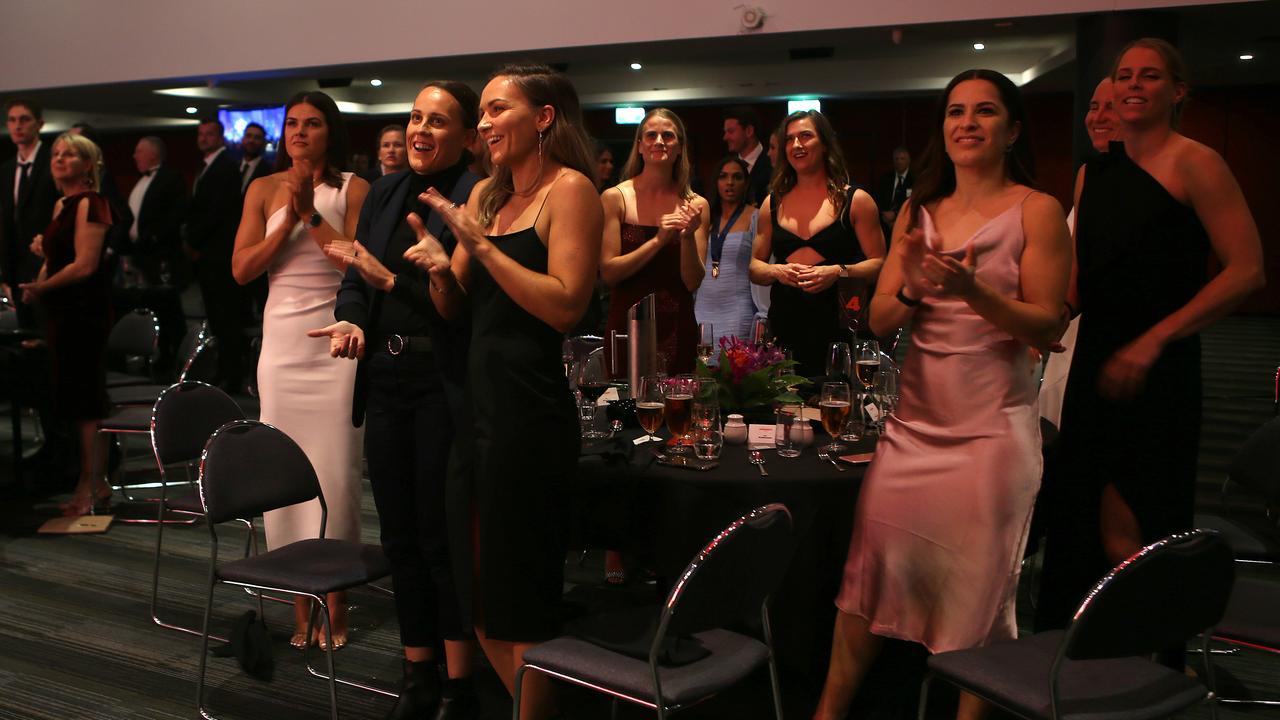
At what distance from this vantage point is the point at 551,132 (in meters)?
2.48

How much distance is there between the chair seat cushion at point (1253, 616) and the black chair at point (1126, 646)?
1.17ft

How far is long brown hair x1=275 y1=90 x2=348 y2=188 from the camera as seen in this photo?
11.3 ft

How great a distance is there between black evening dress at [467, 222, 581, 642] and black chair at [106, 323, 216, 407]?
3.33 m

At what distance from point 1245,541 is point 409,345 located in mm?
2471

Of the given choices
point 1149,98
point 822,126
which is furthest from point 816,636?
point 822,126

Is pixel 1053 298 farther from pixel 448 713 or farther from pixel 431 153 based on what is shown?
pixel 448 713

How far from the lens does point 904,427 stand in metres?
2.53

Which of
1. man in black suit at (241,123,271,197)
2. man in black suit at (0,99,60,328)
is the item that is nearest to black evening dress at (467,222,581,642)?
man in black suit at (0,99,60,328)

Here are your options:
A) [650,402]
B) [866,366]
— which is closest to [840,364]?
[866,366]

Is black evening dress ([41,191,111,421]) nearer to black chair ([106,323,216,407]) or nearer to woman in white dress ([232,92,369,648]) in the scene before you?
black chair ([106,323,216,407])

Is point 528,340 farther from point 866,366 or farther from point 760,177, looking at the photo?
point 760,177

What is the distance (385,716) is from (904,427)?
1.77 m

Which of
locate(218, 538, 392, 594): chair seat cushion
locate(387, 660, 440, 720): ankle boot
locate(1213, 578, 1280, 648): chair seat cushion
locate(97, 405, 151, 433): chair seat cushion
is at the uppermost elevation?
locate(97, 405, 151, 433): chair seat cushion

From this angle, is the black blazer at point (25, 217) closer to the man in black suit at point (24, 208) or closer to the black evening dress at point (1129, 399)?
the man in black suit at point (24, 208)
